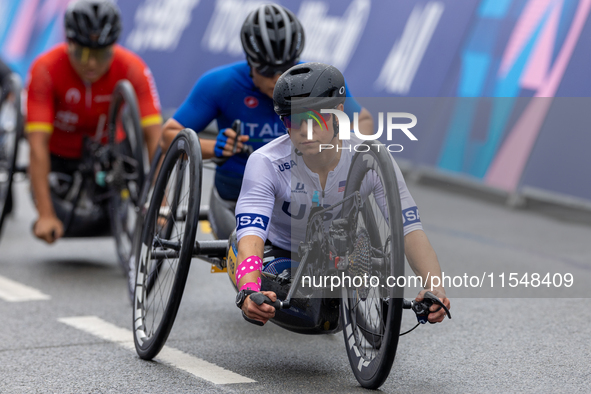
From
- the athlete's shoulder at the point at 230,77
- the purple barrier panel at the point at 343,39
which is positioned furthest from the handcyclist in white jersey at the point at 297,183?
the purple barrier panel at the point at 343,39

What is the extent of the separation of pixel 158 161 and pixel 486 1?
22.2 ft

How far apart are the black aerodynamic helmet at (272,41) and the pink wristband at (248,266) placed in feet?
4.90

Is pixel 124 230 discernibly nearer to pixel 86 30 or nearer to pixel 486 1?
pixel 86 30

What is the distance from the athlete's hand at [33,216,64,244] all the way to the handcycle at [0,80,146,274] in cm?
22

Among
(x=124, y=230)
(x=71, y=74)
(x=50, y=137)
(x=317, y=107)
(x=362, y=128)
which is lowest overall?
(x=124, y=230)

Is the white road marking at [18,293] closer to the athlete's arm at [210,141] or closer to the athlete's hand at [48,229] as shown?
the athlete's hand at [48,229]

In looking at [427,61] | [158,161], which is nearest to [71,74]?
[158,161]

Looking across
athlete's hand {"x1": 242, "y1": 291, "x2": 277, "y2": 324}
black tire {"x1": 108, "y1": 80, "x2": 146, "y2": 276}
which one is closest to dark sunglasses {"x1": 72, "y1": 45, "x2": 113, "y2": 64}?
black tire {"x1": 108, "y1": 80, "x2": 146, "y2": 276}

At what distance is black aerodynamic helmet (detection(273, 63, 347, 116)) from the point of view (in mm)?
3836

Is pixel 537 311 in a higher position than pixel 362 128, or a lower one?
lower

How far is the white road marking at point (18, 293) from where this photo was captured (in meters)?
6.05

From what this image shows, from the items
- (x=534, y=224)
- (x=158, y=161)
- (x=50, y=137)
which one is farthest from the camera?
(x=534, y=224)

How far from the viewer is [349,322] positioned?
407 centimetres

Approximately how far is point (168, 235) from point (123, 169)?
2.16 metres
